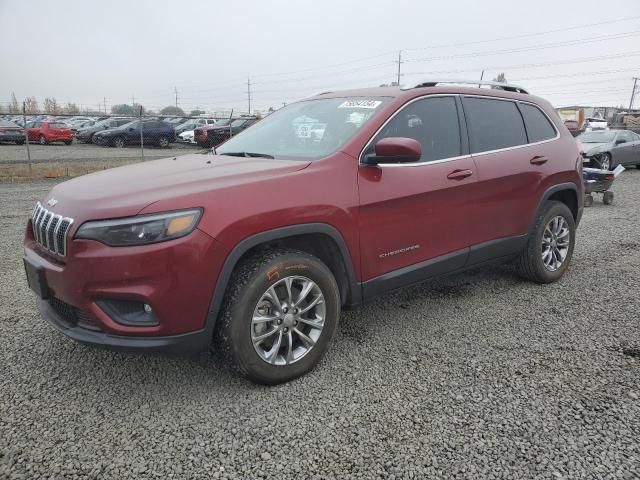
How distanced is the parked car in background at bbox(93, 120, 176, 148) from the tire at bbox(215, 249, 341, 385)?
22.3m

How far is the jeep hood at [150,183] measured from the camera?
2.48m

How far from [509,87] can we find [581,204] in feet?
4.59

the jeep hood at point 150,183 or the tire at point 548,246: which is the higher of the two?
the jeep hood at point 150,183

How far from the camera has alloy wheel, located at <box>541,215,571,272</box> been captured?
4516 mm

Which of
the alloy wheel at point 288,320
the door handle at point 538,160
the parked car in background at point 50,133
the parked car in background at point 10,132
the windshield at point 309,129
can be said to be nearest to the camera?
the alloy wheel at point 288,320

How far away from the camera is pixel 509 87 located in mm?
4488

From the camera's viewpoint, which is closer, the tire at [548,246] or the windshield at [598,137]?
the tire at [548,246]

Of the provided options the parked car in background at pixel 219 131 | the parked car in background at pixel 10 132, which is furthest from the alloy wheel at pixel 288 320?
the parked car in background at pixel 10 132

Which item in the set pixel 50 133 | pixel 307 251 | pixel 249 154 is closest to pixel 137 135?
pixel 50 133

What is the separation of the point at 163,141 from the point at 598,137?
18352mm

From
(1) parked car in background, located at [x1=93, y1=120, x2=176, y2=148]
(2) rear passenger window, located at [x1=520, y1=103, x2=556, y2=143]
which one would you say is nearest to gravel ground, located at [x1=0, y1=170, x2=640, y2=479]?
(2) rear passenger window, located at [x1=520, y1=103, x2=556, y2=143]

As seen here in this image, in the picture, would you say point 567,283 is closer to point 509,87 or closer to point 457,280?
point 457,280

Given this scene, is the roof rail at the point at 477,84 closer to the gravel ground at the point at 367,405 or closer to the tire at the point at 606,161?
the gravel ground at the point at 367,405

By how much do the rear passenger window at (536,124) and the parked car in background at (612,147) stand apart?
11454 millimetres
